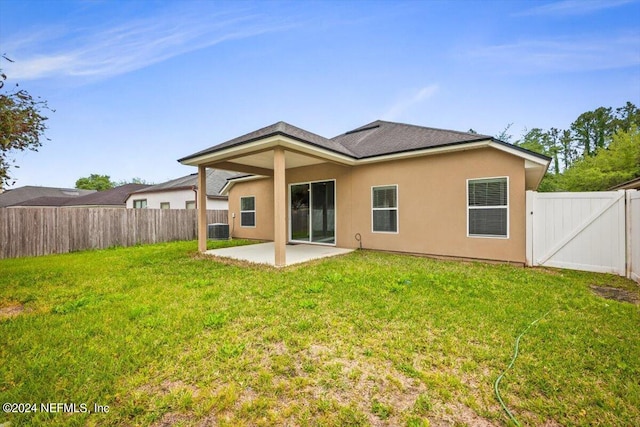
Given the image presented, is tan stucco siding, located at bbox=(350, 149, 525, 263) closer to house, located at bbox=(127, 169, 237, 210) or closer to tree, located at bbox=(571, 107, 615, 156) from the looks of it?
house, located at bbox=(127, 169, 237, 210)

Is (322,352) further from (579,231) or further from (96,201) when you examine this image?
(96,201)

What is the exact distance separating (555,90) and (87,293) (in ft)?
57.3

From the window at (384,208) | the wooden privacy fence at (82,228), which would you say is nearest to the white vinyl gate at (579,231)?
the window at (384,208)

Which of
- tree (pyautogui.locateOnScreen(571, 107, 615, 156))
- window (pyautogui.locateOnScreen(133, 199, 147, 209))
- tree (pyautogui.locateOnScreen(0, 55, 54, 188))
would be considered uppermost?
tree (pyautogui.locateOnScreen(571, 107, 615, 156))

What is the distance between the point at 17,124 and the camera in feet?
13.6

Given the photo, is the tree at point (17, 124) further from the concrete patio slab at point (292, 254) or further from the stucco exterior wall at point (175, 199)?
the stucco exterior wall at point (175, 199)

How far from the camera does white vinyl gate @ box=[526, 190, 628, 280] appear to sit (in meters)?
5.16

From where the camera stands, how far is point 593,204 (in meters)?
5.38

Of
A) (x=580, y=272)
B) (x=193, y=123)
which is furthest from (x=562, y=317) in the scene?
(x=193, y=123)

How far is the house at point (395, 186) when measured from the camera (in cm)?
607

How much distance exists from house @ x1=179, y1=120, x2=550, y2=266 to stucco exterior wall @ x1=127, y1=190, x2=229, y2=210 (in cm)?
862

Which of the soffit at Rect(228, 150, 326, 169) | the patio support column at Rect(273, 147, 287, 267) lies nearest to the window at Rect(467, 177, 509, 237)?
the soffit at Rect(228, 150, 326, 169)

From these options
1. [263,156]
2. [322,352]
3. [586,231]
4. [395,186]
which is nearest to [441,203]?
[395,186]

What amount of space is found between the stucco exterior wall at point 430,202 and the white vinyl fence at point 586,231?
0.32m
